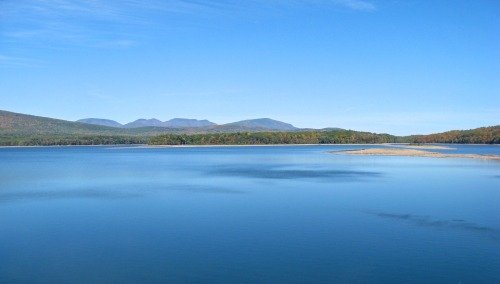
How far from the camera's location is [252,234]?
15672mm

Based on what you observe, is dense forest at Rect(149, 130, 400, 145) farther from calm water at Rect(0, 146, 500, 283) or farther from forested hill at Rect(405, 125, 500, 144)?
calm water at Rect(0, 146, 500, 283)

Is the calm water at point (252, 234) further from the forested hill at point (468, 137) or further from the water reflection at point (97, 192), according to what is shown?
the forested hill at point (468, 137)

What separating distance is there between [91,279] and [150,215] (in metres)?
8.34

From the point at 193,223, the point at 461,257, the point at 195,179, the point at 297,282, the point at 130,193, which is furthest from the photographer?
the point at 195,179

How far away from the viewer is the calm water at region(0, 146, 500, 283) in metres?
11.6

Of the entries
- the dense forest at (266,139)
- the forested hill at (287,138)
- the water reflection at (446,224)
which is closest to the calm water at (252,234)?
the water reflection at (446,224)

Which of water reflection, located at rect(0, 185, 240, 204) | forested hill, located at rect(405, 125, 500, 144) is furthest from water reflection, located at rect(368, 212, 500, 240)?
forested hill, located at rect(405, 125, 500, 144)

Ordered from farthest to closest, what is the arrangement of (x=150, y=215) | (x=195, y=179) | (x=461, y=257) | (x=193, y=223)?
(x=195, y=179)
(x=150, y=215)
(x=193, y=223)
(x=461, y=257)

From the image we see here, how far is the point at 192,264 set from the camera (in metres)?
12.3

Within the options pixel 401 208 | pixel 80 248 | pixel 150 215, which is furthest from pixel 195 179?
pixel 80 248

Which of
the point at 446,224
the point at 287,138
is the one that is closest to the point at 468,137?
the point at 287,138

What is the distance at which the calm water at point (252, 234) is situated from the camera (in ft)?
38.2

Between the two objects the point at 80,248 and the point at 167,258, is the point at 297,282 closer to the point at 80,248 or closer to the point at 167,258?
the point at 167,258

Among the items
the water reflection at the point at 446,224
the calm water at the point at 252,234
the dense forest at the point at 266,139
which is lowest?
the calm water at the point at 252,234
